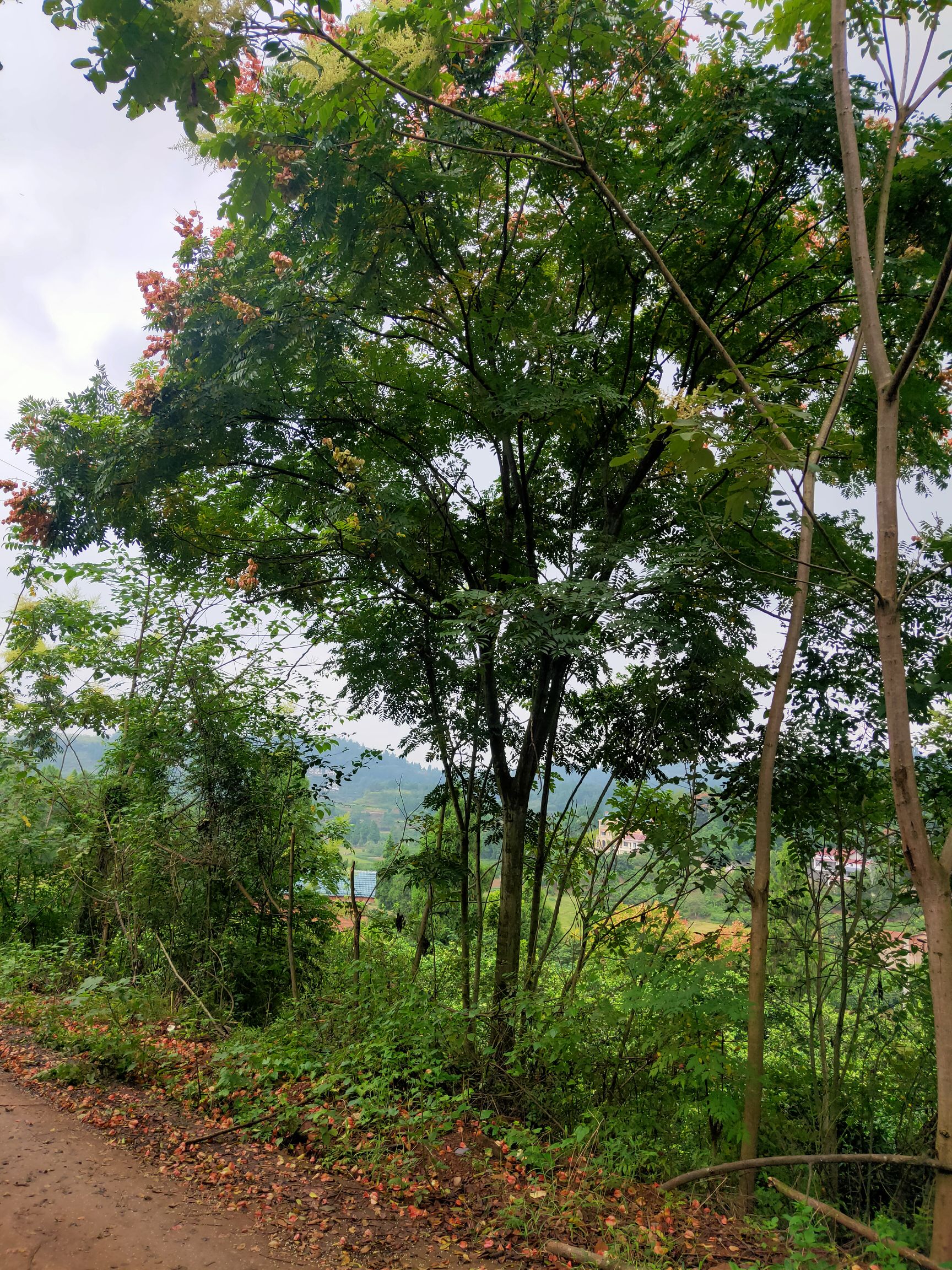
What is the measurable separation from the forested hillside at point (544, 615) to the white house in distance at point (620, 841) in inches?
2.0

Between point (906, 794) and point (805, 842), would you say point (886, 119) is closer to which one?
point (906, 794)

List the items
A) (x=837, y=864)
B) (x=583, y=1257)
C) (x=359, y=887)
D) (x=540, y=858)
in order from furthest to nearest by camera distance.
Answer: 1. (x=359, y=887)
2. (x=540, y=858)
3. (x=837, y=864)
4. (x=583, y=1257)

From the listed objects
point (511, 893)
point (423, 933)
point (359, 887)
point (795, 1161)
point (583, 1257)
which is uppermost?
point (511, 893)

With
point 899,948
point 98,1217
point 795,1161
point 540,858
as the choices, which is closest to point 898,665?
point 795,1161

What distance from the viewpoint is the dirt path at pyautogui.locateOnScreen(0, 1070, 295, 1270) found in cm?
237

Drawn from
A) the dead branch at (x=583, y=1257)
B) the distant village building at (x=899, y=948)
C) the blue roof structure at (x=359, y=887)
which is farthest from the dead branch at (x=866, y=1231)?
the blue roof structure at (x=359, y=887)

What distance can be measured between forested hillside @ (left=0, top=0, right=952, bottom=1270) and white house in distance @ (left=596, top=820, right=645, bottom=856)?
50 millimetres

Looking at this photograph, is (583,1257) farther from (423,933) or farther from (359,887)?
(359,887)

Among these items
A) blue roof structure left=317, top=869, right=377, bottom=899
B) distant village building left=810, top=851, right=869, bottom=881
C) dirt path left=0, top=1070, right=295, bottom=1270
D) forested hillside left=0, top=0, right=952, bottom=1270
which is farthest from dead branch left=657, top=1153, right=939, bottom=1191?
blue roof structure left=317, top=869, right=377, bottom=899

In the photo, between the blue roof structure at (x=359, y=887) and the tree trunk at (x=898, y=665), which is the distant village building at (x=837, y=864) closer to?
the tree trunk at (x=898, y=665)

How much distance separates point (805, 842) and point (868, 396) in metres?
2.55

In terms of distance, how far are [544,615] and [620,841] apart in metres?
1.92

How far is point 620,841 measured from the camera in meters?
4.52

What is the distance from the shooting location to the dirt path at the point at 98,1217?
237 cm
